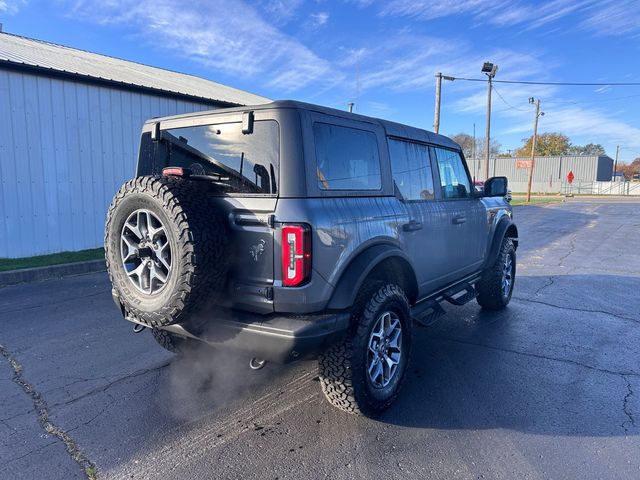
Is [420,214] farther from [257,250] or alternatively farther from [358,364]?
[257,250]

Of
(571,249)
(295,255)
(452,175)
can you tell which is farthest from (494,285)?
(571,249)

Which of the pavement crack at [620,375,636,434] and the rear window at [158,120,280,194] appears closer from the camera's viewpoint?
the rear window at [158,120,280,194]

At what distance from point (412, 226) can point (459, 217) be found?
1.09 metres

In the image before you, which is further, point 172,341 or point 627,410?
point 172,341

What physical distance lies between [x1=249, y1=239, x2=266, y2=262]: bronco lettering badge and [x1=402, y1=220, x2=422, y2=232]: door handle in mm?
1295

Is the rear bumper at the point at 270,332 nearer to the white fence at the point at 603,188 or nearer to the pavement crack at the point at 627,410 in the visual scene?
the pavement crack at the point at 627,410

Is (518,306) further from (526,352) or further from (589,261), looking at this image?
(589,261)

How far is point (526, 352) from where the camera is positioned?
4348 mm

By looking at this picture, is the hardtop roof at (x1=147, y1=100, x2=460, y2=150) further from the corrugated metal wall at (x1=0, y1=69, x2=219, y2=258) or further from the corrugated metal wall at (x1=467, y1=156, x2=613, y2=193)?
the corrugated metal wall at (x1=467, y1=156, x2=613, y2=193)

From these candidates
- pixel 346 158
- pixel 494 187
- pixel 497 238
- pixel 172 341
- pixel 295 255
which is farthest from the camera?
pixel 497 238

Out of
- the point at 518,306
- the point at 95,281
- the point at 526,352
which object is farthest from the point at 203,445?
the point at 95,281

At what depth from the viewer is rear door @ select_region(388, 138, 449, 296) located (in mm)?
3684

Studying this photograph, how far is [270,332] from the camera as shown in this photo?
2656 millimetres

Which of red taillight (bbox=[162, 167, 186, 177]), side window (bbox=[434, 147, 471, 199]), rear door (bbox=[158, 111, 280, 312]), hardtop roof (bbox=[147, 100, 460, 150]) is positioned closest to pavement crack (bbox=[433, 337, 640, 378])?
side window (bbox=[434, 147, 471, 199])
